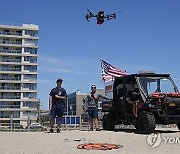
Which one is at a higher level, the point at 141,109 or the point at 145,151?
the point at 141,109

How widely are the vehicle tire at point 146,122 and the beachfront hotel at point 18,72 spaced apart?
67.2 metres

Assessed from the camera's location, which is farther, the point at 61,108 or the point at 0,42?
the point at 0,42

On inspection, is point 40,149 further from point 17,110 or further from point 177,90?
point 17,110

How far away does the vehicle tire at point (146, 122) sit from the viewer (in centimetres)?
871

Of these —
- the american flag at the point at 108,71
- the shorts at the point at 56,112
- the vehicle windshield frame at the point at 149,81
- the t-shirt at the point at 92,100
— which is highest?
the american flag at the point at 108,71

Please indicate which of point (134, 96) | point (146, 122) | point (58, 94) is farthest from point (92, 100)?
point (146, 122)

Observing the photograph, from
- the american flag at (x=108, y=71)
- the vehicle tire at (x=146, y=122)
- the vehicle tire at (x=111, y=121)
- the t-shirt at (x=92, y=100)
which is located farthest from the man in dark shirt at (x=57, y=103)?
the american flag at (x=108, y=71)

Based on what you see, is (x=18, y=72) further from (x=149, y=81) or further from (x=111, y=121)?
(x=149, y=81)

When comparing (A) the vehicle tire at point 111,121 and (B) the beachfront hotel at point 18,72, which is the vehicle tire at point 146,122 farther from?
(B) the beachfront hotel at point 18,72

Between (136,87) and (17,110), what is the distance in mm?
68269

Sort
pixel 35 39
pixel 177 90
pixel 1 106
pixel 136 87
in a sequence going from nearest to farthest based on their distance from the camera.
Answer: pixel 136 87
pixel 177 90
pixel 1 106
pixel 35 39

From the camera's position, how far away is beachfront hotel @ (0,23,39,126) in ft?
247

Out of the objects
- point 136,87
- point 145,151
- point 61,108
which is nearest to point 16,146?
point 145,151

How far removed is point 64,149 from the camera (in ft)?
19.3
